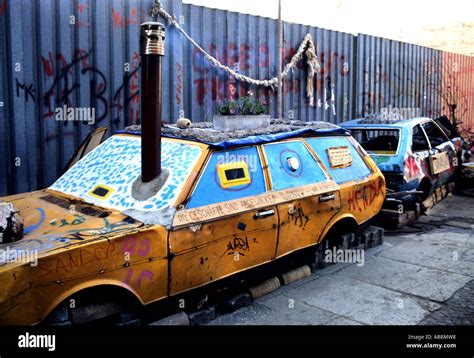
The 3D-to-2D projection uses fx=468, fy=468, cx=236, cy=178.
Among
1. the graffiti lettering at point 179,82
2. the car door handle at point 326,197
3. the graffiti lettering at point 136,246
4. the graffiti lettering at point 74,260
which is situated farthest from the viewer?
the graffiti lettering at point 179,82

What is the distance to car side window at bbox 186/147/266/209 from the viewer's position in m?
3.76

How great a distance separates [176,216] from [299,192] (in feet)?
4.72

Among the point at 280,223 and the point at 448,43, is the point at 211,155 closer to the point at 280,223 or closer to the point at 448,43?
the point at 280,223

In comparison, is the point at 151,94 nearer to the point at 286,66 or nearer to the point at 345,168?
the point at 345,168

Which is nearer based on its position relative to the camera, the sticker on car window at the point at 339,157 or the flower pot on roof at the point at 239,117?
the flower pot on roof at the point at 239,117

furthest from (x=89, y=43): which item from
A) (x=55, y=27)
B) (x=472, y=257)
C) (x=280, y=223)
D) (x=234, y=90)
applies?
(x=472, y=257)

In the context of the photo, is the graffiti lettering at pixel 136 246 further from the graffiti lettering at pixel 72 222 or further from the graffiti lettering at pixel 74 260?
the graffiti lettering at pixel 72 222

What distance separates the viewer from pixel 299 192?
445 centimetres

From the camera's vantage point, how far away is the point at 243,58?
26.0 ft

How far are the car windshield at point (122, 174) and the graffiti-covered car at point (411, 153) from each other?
4.03m

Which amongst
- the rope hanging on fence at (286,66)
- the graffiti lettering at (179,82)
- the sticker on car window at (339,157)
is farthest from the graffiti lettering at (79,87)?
the sticker on car window at (339,157)

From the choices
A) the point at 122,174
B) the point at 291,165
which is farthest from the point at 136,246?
the point at 291,165

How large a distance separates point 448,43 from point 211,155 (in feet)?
71.4

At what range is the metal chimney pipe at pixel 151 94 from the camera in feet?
12.1
